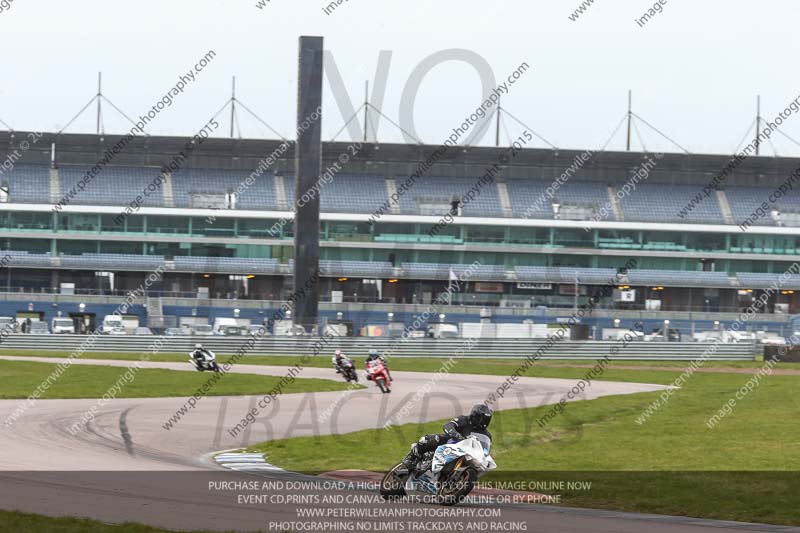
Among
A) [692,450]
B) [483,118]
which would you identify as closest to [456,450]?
[692,450]

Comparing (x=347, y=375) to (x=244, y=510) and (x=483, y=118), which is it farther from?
(x=483, y=118)

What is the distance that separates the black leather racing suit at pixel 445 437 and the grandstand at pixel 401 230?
6705cm

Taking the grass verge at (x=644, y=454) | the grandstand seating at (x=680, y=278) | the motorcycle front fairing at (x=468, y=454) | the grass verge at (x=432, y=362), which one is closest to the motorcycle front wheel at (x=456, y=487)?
the motorcycle front fairing at (x=468, y=454)

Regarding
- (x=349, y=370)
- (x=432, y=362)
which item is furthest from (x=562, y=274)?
(x=349, y=370)

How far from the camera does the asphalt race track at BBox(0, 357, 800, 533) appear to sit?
14.8m

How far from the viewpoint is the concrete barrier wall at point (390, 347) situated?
57531mm

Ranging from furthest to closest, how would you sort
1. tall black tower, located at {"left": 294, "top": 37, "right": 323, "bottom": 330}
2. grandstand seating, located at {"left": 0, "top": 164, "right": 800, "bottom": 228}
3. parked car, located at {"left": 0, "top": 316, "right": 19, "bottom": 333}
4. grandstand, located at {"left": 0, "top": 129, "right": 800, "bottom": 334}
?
1. grandstand seating, located at {"left": 0, "top": 164, "right": 800, "bottom": 228}
2. grandstand, located at {"left": 0, "top": 129, "right": 800, "bottom": 334}
3. parked car, located at {"left": 0, "top": 316, "right": 19, "bottom": 333}
4. tall black tower, located at {"left": 294, "top": 37, "right": 323, "bottom": 330}

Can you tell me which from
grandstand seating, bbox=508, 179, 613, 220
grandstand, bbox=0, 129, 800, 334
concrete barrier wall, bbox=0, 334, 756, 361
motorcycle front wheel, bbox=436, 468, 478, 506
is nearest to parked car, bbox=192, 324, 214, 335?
concrete barrier wall, bbox=0, 334, 756, 361

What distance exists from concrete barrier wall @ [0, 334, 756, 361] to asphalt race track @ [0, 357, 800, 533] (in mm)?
17461

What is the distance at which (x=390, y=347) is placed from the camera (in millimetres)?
59812

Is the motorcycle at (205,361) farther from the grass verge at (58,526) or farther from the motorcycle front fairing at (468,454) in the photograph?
the grass verge at (58,526)

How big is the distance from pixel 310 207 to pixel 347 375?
23.3 meters

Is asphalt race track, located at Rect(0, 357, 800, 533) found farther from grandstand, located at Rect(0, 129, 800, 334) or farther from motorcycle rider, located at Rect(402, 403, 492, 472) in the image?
grandstand, located at Rect(0, 129, 800, 334)

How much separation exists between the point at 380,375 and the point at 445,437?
21.4 m
